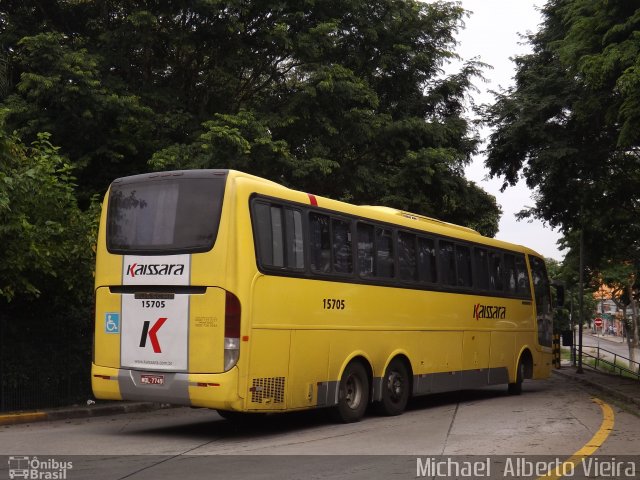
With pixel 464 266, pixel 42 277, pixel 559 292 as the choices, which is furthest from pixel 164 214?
pixel 559 292

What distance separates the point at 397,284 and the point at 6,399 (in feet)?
23.1

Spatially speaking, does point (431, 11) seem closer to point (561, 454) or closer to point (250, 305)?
point (250, 305)

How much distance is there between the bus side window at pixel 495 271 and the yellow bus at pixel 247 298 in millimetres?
4171

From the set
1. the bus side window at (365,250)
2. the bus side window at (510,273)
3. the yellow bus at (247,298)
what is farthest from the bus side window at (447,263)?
the bus side window at (510,273)

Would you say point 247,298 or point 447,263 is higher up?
point 447,263

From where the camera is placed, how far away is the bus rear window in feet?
36.1

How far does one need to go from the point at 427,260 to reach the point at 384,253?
1.67 metres

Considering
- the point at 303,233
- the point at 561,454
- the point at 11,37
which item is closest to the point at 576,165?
the point at 303,233

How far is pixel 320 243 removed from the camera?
40.7 ft

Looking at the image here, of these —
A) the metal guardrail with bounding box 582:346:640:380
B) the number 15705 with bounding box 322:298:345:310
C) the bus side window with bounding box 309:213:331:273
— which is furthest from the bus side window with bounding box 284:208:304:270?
the metal guardrail with bounding box 582:346:640:380

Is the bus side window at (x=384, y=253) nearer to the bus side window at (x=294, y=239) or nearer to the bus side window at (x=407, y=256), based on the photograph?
the bus side window at (x=407, y=256)

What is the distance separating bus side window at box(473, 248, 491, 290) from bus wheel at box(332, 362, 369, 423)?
509cm

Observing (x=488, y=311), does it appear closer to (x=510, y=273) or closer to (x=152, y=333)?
(x=510, y=273)

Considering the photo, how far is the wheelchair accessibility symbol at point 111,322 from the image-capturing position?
1149 cm
